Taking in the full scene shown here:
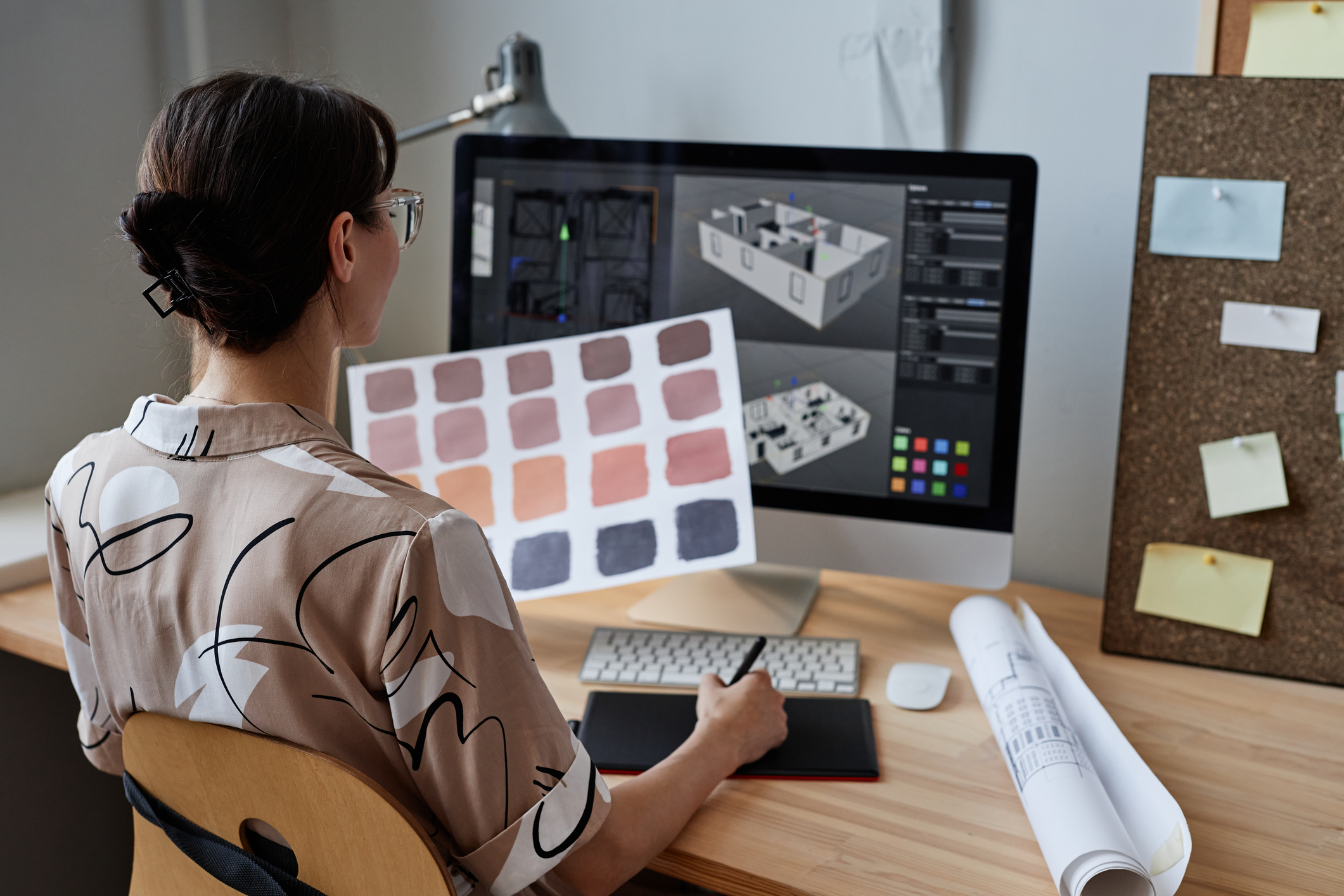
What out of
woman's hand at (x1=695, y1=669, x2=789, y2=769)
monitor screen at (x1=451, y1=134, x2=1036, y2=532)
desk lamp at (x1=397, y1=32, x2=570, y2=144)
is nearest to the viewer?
woman's hand at (x1=695, y1=669, x2=789, y2=769)

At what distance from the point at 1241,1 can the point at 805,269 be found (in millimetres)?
516

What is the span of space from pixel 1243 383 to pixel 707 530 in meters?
0.53

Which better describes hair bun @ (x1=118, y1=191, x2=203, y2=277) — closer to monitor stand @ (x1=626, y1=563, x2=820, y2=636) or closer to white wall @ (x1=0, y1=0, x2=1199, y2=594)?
monitor stand @ (x1=626, y1=563, x2=820, y2=636)

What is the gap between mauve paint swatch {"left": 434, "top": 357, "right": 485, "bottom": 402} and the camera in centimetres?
111

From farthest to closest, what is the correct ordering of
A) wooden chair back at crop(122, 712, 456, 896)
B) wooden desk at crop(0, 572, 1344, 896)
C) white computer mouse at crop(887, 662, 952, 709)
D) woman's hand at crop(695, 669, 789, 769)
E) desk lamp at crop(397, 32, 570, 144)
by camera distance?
desk lamp at crop(397, 32, 570, 144)
white computer mouse at crop(887, 662, 952, 709)
woman's hand at crop(695, 669, 789, 769)
wooden desk at crop(0, 572, 1344, 896)
wooden chair back at crop(122, 712, 456, 896)

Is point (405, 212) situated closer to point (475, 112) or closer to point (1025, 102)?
point (475, 112)

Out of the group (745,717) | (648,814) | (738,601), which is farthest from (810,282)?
(648,814)

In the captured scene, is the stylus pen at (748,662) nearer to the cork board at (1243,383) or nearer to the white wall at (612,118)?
the cork board at (1243,383)

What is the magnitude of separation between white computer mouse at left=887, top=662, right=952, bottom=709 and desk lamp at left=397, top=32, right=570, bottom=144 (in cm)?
78

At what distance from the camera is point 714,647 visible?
0.99m

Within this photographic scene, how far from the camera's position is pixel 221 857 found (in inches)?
24.2

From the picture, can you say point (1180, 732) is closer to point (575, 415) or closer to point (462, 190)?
point (575, 415)

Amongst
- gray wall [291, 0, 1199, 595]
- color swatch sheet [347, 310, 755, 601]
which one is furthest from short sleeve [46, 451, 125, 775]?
gray wall [291, 0, 1199, 595]

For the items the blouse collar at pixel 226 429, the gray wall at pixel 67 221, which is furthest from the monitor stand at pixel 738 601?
the gray wall at pixel 67 221
